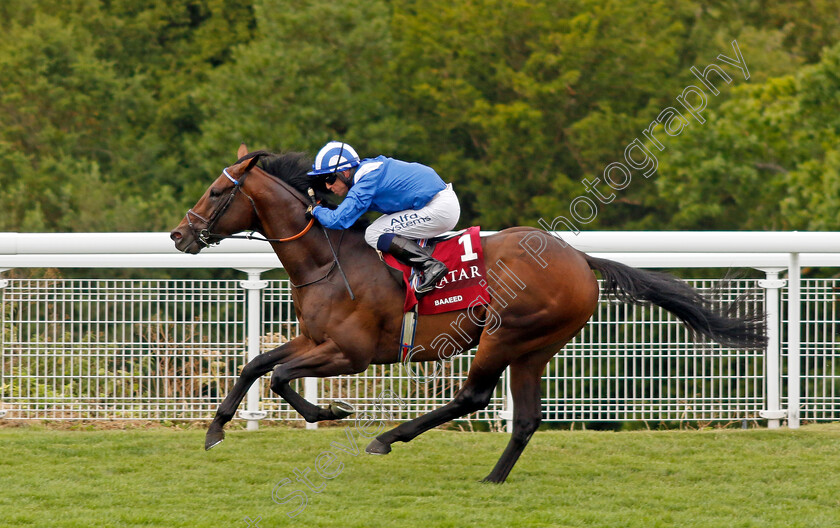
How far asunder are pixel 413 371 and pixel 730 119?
18092 mm

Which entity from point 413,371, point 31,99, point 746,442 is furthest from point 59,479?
point 31,99

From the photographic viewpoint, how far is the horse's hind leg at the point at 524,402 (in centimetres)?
562

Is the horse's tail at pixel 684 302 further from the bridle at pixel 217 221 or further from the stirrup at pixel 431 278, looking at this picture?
the bridle at pixel 217 221

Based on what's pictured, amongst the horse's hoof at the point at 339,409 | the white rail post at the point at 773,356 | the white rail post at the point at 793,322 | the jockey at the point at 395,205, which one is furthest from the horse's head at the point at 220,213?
the white rail post at the point at 793,322

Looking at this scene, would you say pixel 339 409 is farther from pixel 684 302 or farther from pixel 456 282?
pixel 684 302

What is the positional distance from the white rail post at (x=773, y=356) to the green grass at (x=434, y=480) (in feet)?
0.54

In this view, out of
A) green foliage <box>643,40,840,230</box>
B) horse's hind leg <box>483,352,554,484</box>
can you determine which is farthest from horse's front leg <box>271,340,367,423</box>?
green foliage <box>643,40,840,230</box>

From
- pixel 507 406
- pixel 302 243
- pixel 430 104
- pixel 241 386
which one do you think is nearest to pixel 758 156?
pixel 430 104

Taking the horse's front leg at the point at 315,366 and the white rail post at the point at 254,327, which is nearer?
the horse's front leg at the point at 315,366

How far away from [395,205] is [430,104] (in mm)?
21223

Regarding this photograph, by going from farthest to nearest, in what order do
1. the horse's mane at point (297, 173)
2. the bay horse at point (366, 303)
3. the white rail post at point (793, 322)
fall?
the white rail post at point (793, 322), the horse's mane at point (297, 173), the bay horse at point (366, 303)

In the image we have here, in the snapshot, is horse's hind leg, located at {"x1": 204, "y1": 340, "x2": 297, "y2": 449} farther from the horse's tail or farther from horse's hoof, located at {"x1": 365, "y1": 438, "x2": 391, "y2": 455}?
the horse's tail

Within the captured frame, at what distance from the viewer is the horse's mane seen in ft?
18.7

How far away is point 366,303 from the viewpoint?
545cm
